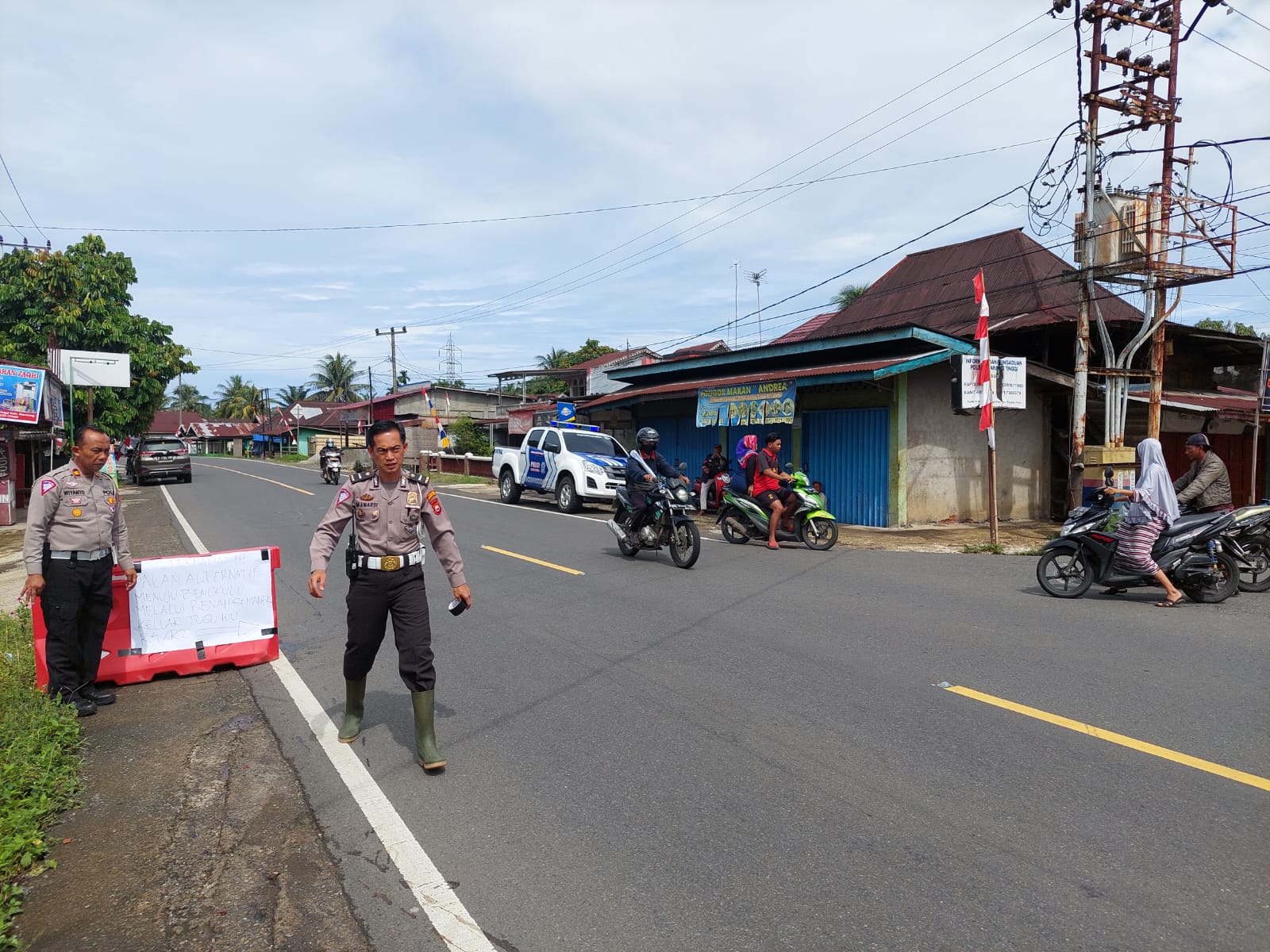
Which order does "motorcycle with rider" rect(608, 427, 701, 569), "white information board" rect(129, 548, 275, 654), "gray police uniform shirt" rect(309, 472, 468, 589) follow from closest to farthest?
"gray police uniform shirt" rect(309, 472, 468, 589)
"white information board" rect(129, 548, 275, 654)
"motorcycle with rider" rect(608, 427, 701, 569)

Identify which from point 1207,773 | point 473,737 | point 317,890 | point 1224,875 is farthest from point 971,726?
point 317,890

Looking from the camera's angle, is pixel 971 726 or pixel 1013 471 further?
pixel 1013 471

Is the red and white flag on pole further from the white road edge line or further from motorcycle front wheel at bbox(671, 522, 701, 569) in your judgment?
the white road edge line

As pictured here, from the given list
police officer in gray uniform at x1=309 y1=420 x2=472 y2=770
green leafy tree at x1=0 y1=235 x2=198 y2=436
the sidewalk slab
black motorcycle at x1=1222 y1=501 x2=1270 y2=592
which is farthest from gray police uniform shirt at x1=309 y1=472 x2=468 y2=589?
green leafy tree at x1=0 y1=235 x2=198 y2=436

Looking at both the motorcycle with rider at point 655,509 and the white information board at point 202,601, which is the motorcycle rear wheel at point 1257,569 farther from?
the white information board at point 202,601

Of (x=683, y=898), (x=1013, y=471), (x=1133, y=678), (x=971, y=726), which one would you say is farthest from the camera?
(x=1013, y=471)

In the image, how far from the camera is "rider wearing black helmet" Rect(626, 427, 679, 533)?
439 inches

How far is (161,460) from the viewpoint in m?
32.8

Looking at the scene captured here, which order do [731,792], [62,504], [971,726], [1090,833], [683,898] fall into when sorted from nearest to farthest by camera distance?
[683,898], [1090,833], [731,792], [971,726], [62,504]

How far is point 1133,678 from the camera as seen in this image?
224 inches

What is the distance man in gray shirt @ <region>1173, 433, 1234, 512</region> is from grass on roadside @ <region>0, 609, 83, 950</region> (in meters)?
9.52

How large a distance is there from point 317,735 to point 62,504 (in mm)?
2211

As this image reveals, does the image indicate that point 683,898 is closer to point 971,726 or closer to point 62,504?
point 971,726

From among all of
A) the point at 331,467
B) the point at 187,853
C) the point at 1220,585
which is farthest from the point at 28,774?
the point at 331,467
